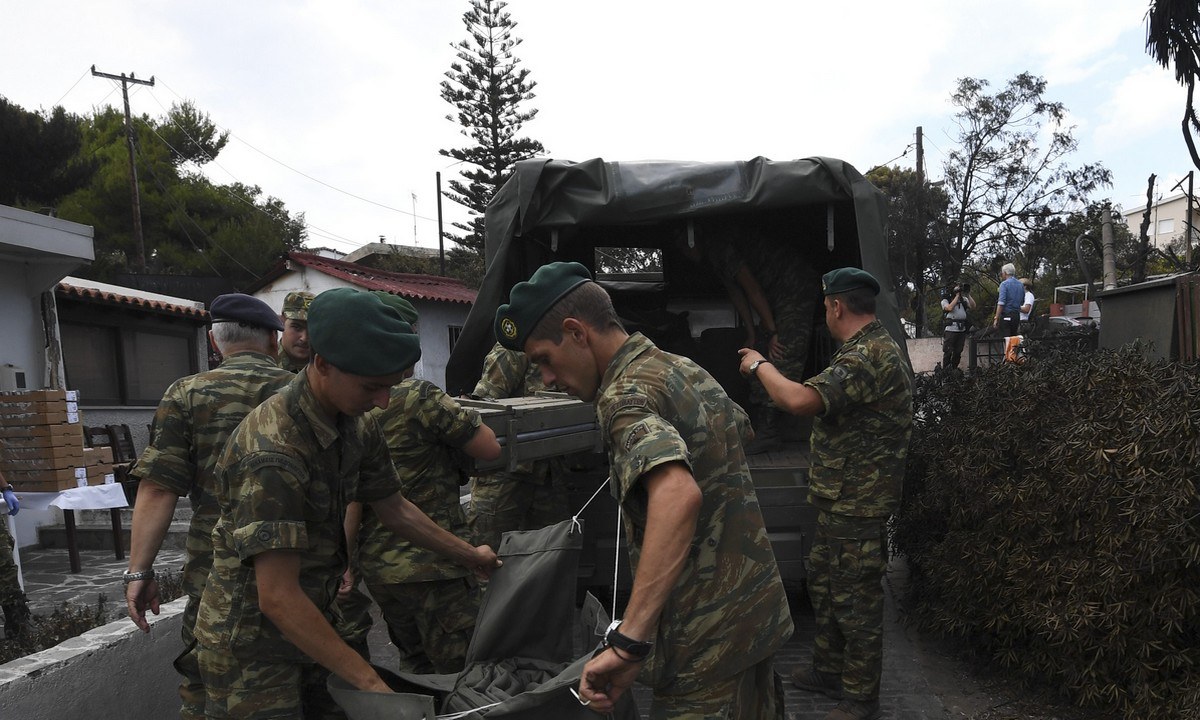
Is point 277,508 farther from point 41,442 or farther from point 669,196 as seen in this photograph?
point 41,442

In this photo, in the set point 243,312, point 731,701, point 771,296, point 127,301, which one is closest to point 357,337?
point 243,312

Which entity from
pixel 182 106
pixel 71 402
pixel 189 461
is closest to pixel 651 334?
pixel 189 461

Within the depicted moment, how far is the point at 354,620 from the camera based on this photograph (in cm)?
306

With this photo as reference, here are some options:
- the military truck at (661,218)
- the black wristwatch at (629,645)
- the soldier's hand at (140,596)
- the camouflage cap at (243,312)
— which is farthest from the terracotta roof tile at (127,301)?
the black wristwatch at (629,645)

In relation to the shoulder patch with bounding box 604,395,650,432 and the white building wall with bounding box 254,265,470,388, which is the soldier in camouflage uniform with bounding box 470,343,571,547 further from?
the white building wall with bounding box 254,265,470,388

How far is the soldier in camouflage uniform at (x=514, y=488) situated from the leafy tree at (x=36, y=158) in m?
18.8

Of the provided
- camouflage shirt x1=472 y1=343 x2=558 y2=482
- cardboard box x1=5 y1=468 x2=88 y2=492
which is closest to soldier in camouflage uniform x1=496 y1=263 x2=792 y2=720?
camouflage shirt x1=472 y1=343 x2=558 y2=482

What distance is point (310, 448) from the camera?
2.25 metres

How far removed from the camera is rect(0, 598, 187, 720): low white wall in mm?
3068

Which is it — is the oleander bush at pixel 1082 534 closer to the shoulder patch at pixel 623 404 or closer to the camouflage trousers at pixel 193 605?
the shoulder patch at pixel 623 404

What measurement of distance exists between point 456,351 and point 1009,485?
313cm

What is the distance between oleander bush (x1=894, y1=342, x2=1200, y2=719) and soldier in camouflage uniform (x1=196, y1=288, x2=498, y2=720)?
2855 millimetres

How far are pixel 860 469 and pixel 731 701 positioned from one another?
5.94ft

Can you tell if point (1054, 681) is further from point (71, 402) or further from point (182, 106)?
point (182, 106)
